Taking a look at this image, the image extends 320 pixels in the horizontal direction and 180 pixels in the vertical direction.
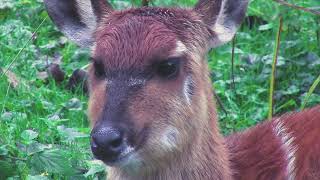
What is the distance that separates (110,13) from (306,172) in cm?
149

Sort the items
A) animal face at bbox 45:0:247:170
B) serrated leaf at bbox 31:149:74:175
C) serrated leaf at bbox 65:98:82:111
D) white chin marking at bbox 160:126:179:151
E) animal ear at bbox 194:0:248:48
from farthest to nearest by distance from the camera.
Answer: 1. serrated leaf at bbox 65:98:82:111
2. serrated leaf at bbox 31:149:74:175
3. animal ear at bbox 194:0:248:48
4. white chin marking at bbox 160:126:179:151
5. animal face at bbox 45:0:247:170

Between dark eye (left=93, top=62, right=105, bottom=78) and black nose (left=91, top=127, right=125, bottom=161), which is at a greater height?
dark eye (left=93, top=62, right=105, bottom=78)

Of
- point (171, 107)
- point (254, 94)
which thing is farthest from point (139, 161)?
point (254, 94)

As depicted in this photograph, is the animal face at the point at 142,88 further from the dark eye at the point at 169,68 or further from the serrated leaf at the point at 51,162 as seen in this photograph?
the serrated leaf at the point at 51,162

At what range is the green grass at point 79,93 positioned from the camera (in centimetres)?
638

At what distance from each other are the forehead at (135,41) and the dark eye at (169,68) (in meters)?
0.04

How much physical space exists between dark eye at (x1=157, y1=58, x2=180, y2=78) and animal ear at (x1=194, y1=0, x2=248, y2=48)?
1.72ft

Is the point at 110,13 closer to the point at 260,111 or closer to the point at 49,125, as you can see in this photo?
the point at 49,125

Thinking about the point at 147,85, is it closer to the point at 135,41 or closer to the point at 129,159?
the point at 135,41

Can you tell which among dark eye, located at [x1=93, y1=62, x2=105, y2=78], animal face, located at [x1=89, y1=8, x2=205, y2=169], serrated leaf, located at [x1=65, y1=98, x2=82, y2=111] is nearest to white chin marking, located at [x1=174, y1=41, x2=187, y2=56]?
animal face, located at [x1=89, y1=8, x2=205, y2=169]

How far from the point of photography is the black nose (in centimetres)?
456

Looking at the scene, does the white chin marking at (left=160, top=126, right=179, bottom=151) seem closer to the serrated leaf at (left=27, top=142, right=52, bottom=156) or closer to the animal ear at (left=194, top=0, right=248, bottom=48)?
the animal ear at (left=194, top=0, right=248, bottom=48)

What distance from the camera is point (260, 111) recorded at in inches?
294

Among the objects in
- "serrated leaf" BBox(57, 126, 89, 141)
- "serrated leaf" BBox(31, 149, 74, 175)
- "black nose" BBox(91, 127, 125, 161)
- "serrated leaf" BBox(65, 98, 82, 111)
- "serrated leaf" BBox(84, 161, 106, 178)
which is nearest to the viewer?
"black nose" BBox(91, 127, 125, 161)
